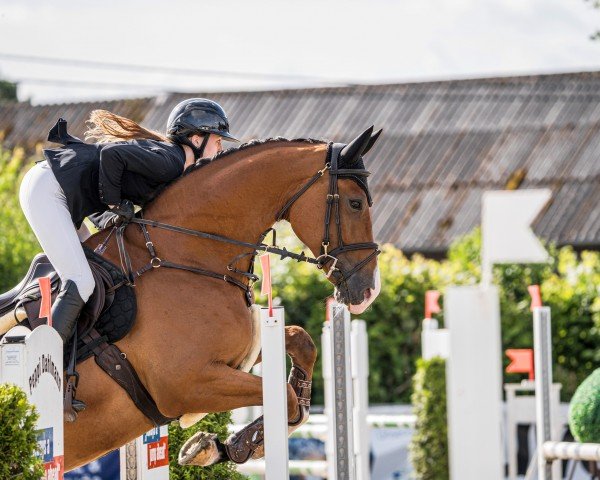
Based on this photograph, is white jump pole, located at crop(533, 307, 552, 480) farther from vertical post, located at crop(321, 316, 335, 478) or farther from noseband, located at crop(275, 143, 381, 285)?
noseband, located at crop(275, 143, 381, 285)

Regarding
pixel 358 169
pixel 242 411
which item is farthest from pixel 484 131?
pixel 358 169

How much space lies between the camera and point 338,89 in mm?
26344

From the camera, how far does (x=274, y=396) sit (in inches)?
179

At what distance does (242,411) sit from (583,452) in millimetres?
2250

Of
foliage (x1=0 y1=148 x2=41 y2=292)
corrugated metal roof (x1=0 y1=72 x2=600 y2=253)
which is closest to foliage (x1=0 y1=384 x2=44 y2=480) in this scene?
foliage (x1=0 y1=148 x2=41 y2=292)

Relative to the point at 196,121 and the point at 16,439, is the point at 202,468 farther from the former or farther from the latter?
the point at 16,439

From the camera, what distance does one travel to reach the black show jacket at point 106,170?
4.80 meters

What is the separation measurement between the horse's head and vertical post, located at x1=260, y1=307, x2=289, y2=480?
1.36ft

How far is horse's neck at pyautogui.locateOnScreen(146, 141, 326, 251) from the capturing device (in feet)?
16.4

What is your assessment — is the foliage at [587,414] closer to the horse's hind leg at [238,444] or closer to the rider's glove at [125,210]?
the horse's hind leg at [238,444]

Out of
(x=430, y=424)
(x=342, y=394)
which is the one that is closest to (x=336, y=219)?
(x=342, y=394)

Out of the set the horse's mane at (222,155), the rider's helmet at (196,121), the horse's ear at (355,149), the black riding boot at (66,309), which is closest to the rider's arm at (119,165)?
the horse's mane at (222,155)

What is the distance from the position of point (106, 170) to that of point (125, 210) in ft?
0.67

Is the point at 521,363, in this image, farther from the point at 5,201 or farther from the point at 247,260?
the point at 5,201
